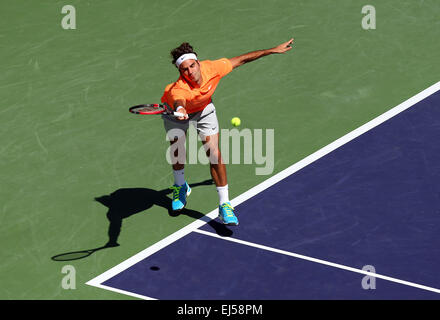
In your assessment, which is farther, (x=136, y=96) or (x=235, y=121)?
(x=136, y=96)

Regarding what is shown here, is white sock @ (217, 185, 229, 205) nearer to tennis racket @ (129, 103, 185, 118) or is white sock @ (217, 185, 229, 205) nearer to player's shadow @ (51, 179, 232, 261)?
player's shadow @ (51, 179, 232, 261)

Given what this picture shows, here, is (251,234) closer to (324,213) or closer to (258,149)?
(324,213)

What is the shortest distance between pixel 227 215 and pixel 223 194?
309mm

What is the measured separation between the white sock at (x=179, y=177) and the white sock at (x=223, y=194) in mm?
817

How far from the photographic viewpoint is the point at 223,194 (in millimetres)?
15711

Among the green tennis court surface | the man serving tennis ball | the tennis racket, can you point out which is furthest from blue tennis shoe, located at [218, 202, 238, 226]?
the tennis racket

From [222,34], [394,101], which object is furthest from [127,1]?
[394,101]

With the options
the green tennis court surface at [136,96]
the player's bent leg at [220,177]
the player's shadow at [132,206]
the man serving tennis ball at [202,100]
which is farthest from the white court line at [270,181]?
the man serving tennis ball at [202,100]

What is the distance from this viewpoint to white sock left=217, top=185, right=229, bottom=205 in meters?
15.7

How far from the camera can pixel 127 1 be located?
22828 mm

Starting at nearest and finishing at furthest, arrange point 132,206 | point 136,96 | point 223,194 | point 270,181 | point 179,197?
point 223,194, point 179,197, point 132,206, point 270,181, point 136,96

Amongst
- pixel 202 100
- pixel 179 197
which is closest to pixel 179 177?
pixel 179 197

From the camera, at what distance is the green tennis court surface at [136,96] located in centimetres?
1588

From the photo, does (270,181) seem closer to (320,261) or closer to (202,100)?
(202,100)
